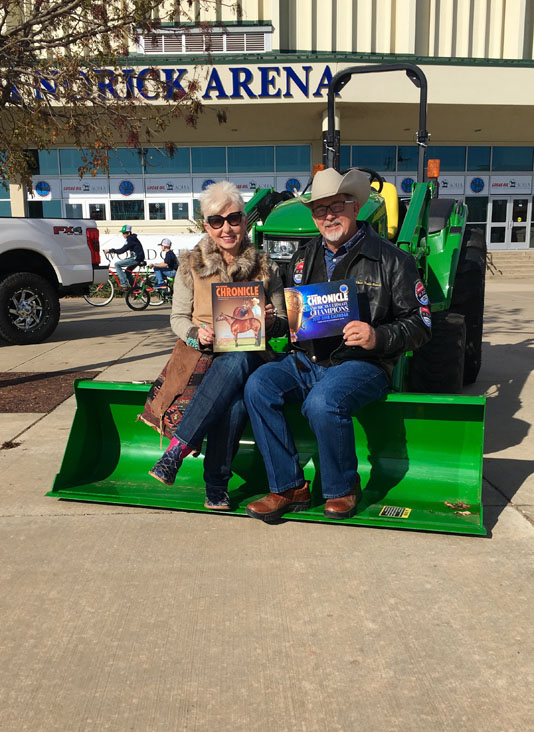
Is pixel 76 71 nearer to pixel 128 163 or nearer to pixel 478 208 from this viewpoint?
pixel 128 163

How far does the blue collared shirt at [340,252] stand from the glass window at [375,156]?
76.2ft

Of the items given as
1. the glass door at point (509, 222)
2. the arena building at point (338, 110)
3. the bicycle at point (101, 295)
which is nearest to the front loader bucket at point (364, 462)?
the bicycle at point (101, 295)

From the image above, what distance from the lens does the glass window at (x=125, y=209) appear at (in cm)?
2550

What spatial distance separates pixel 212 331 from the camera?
141 inches

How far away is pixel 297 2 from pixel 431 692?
2454 centimetres

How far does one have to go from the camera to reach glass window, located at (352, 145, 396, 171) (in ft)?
84.8

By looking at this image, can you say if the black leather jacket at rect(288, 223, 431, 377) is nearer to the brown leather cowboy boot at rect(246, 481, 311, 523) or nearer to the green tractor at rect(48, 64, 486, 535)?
the green tractor at rect(48, 64, 486, 535)

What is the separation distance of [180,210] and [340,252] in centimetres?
2270

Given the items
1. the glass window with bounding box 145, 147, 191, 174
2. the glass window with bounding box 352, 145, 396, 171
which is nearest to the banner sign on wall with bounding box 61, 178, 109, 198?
the glass window with bounding box 145, 147, 191, 174

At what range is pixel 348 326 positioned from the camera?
338 centimetres

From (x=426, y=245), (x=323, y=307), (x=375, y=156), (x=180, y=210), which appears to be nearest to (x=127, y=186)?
(x=180, y=210)

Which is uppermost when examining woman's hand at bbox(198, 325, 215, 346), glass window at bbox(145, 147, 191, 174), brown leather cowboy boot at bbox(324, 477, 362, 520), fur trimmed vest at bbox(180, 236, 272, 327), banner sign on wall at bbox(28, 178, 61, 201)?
glass window at bbox(145, 147, 191, 174)

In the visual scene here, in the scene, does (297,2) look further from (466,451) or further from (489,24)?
(466,451)

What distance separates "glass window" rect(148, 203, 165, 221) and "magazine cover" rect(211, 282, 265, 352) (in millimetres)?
22990
